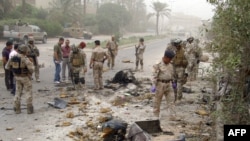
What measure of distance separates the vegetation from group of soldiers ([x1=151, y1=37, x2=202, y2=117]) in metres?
1.56

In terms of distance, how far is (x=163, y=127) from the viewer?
7465 millimetres

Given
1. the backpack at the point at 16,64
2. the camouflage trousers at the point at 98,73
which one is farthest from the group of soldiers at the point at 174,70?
the backpack at the point at 16,64

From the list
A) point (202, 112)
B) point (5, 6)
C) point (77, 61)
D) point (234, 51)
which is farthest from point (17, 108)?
point (5, 6)

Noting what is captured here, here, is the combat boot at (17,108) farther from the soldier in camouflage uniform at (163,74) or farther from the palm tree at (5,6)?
the palm tree at (5,6)

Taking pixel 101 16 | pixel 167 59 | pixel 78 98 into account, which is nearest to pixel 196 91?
pixel 78 98

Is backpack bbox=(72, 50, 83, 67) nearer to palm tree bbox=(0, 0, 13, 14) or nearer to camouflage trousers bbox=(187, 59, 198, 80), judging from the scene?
camouflage trousers bbox=(187, 59, 198, 80)

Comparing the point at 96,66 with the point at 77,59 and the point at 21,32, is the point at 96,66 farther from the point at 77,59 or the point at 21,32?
the point at 21,32

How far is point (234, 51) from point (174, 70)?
13.9ft

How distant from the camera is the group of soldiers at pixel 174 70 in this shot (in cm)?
760

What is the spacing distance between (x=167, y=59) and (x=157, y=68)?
28cm

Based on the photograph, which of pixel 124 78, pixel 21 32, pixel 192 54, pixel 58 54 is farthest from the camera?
pixel 21 32

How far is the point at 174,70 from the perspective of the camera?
965 centimetres

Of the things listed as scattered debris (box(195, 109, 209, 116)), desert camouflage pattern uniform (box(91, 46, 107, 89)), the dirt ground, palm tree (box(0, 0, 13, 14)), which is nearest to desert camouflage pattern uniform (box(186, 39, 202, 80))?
the dirt ground

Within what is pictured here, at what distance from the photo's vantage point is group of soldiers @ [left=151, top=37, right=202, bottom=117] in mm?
7602
